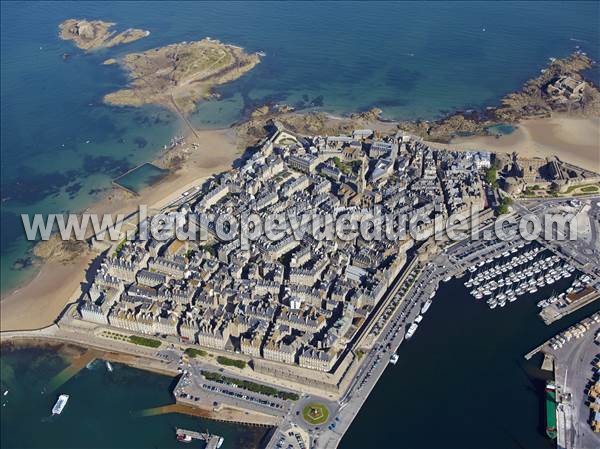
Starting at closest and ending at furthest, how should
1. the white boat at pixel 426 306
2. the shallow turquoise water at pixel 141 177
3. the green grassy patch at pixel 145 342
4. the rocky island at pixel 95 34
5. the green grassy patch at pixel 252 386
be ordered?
the green grassy patch at pixel 252 386, the green grassy patch at pixel 145 342, the white boat at pixel 426 306, the shallow turquoise water at pixel 141 177, the rocky island at pixel 95 34

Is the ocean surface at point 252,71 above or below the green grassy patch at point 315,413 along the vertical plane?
above

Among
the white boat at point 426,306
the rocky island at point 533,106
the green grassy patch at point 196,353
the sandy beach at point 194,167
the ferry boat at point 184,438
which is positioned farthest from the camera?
the rocky island at point 533,106

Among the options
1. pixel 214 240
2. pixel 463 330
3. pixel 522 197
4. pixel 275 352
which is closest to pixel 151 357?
pixel 275 352

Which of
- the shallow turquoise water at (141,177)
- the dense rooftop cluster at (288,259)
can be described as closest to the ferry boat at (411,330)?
the dense rooftop cluster at (288,259)

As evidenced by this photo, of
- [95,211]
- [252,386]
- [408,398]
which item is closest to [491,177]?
[408,398]

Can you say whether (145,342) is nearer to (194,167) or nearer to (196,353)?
(196,353)

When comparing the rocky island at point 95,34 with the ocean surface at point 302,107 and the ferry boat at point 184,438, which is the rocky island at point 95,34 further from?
the ferry boat at point 184,438

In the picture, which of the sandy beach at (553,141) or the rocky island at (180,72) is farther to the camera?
the rocky island at (180,72)
